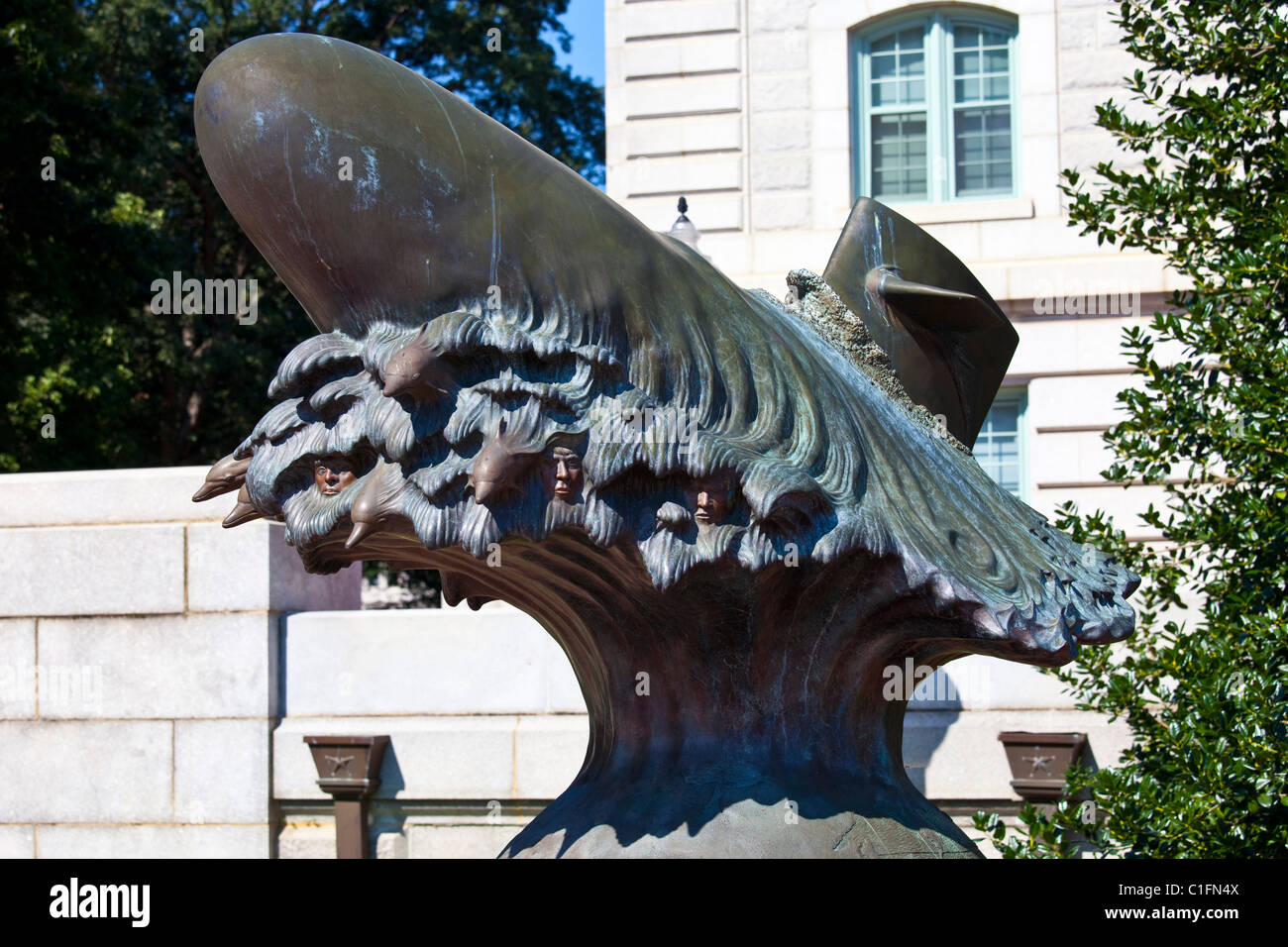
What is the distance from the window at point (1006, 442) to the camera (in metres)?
12.9

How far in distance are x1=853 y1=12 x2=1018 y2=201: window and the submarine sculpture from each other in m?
10.0

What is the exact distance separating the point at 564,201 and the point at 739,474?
0.76 m

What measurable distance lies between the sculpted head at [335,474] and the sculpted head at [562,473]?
1.56 ft

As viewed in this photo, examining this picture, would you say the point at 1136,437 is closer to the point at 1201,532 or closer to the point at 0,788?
the point at 1201,532

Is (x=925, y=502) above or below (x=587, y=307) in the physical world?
below

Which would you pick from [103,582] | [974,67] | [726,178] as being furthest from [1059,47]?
[103,582]

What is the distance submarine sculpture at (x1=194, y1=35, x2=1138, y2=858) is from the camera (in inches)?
129

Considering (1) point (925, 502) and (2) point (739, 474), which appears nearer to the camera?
(2) point (739, 474)

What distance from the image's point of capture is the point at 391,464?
3.36 m

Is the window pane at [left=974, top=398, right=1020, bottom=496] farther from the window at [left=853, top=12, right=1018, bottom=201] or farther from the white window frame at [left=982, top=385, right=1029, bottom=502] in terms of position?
the window at [left=853, top=12, right=1018, bottom=201]

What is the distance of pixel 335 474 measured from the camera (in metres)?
Result: 3.46
